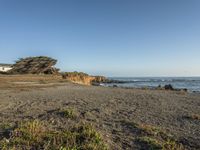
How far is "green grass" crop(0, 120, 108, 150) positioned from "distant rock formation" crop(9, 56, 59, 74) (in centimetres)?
3702

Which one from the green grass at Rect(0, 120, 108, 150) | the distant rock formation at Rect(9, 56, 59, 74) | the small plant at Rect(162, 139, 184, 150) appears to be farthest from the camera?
the distant rock formation at Rect(9, 56, 59, 74)

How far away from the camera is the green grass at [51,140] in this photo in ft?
15.5

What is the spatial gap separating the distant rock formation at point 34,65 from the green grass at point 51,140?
37.0 m

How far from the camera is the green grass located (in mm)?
4715

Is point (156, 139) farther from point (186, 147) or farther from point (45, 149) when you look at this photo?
point (45, 149)

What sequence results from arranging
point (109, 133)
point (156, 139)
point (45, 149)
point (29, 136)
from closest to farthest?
point (45, 149), point (29, 136), point (156, 139), point (109, 133)

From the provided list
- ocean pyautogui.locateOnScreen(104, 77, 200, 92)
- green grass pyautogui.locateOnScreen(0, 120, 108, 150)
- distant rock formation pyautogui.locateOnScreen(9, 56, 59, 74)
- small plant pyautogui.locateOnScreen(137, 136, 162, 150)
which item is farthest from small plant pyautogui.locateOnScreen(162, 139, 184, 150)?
distant rock formation pyautogui.locateOnScreen(9, 56, 59, 74)

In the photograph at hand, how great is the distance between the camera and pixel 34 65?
1651 inches

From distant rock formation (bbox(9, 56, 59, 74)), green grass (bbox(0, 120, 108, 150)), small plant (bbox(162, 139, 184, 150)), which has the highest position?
distant rock formation (bbox(9, 56, 59, 74))

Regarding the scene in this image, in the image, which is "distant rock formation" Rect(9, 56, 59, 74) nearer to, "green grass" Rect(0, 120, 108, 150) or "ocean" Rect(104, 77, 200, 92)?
"ocean" Rect(104, 77, 200, 92)

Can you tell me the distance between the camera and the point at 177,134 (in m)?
6.11

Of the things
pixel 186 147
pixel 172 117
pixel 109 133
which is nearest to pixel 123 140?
→ pixel 109 133

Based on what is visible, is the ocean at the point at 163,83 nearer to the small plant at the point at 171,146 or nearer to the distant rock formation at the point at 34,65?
the distant rock formation at the point at 34,65

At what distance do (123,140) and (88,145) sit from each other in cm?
99
